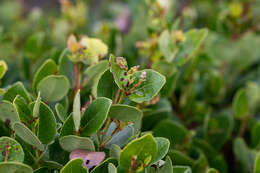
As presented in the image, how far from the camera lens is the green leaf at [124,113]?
0.75m

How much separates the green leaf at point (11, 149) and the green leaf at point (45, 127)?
0.06m

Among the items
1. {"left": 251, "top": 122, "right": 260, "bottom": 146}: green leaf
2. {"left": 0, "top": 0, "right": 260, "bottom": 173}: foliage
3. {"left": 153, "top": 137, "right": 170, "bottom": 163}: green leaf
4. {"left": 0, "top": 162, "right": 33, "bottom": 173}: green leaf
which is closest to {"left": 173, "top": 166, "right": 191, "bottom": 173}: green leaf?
{"left": 0, "top": 0, "right": 260, "bottom": 173}: foliage

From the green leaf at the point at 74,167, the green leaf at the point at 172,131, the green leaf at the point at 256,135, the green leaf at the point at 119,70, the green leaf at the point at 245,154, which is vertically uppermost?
the green leaf at the point at 119,70

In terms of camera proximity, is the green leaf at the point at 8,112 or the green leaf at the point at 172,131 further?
the green leaf at the point at 172,131

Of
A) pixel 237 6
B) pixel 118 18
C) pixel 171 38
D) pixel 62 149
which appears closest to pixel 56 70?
pixel 62 149

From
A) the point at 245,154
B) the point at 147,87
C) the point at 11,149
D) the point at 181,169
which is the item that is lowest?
the point at 245,154

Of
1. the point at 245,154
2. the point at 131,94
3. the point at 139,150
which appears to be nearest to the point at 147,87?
the point at 131,94

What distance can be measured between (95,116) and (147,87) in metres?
0.12

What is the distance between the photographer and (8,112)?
0.79 m

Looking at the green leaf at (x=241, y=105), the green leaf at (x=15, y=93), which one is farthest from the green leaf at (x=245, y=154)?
the green leaf at (x=15, y=93)

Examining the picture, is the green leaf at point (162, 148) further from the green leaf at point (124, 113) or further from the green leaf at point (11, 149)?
the green leaf at point (11, 149)

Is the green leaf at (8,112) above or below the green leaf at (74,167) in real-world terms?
above

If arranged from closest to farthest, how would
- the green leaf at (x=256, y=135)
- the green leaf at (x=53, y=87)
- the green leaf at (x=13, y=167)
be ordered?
the green leaf at (x=13, y=167)
the green leaf at (x=53, y=87)
the green leaf at (x=256, y=135)

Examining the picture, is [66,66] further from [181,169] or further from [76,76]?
[181,169]
